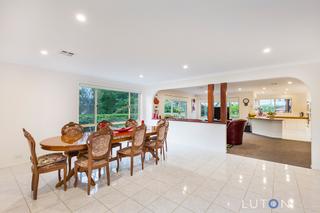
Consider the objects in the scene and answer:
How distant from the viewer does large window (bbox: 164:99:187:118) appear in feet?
27.8

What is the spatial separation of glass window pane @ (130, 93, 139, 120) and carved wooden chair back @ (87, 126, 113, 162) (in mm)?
3981

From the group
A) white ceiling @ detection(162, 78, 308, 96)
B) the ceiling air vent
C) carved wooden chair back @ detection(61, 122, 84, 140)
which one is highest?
the ceiling air vent

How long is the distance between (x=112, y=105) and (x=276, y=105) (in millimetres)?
10293

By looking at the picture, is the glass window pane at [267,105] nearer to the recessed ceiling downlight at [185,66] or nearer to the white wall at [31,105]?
the recessed ceiling downlight at [185,66]

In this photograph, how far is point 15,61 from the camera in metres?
3.52

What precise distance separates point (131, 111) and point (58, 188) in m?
4.27

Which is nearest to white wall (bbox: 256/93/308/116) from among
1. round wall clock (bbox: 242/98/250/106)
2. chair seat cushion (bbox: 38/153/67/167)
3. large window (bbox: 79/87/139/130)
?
round wall clock (bbox: 242/98/250/106)

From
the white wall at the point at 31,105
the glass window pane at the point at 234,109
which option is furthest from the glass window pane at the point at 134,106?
the glass window pane at the point at 234,109

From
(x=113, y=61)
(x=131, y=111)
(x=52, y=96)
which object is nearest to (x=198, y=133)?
(x=131, y=111)

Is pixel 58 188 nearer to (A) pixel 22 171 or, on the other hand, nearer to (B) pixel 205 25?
(A) pixel 22 171

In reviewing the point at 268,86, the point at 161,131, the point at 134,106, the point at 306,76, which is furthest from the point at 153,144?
the point at 268,86

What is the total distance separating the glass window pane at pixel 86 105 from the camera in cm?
497

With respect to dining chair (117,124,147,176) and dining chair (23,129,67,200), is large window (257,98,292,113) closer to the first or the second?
dining chair (117,124,147,176)

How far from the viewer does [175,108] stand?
30.3ft
